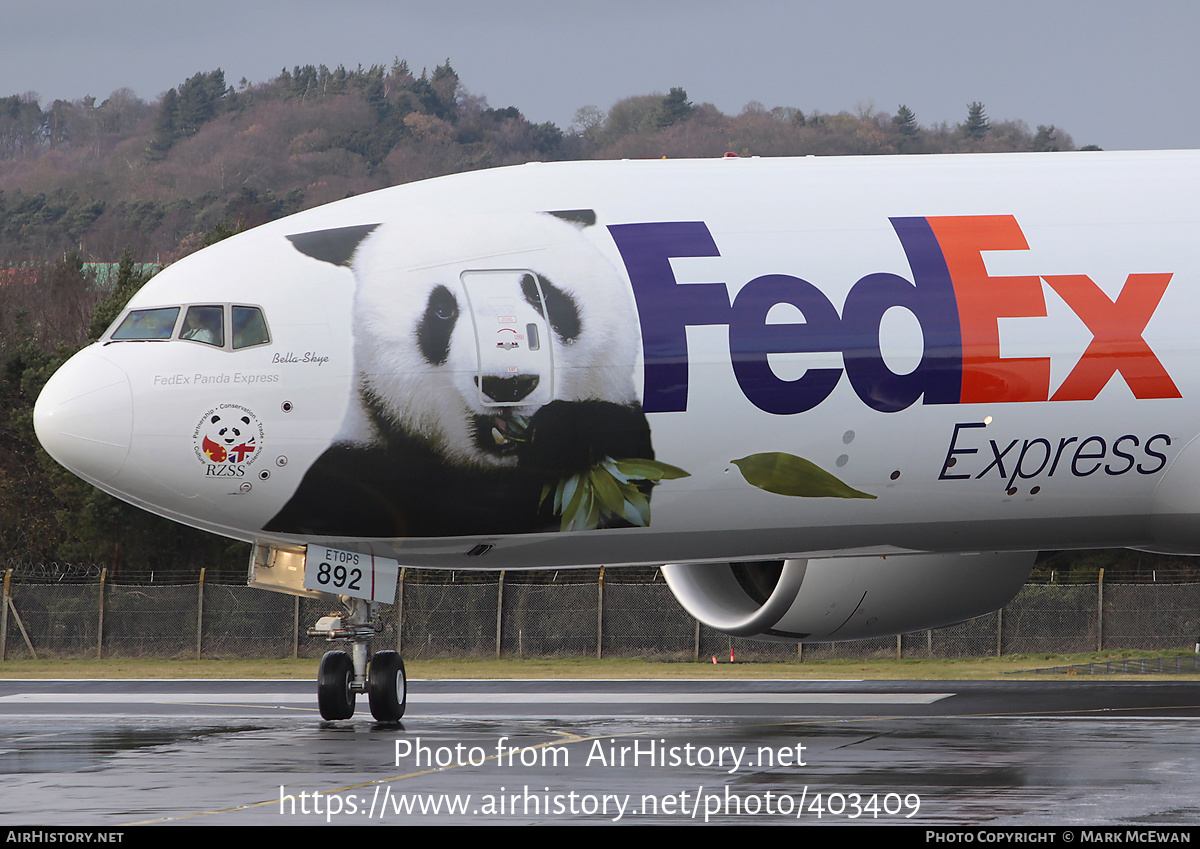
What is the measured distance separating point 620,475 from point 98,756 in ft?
17.4

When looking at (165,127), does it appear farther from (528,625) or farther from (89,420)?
(89,420)

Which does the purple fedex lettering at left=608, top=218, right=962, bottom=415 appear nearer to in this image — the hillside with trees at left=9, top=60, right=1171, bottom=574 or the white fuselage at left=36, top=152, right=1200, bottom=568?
the white fuselage at left=36, top=152, right=1200, bottom=568

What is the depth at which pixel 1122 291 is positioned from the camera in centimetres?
1389

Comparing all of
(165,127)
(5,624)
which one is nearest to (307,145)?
(165,127)

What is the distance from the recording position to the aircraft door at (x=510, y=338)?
13.2 m

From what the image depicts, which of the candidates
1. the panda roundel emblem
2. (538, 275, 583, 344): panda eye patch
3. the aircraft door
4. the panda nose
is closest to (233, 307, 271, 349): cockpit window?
the panda roundel emblem

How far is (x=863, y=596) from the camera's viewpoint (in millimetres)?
15977

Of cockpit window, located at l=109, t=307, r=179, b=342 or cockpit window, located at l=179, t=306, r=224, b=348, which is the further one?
cockpit window, located at l=109, t=307, r=179, b=342

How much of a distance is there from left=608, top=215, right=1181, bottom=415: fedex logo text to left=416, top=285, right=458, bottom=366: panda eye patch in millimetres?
1641

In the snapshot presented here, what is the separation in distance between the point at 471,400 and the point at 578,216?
2.06 metres

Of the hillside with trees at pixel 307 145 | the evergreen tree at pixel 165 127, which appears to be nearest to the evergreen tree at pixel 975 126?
the hillside with trees at pixel 307 145

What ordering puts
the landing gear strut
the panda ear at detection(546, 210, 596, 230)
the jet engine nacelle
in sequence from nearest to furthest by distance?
the panda ear at detection(546, 210, 596, 230) < the landing gear strut < the jet engine nacelle

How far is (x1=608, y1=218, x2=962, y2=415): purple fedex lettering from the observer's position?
1332 cm
